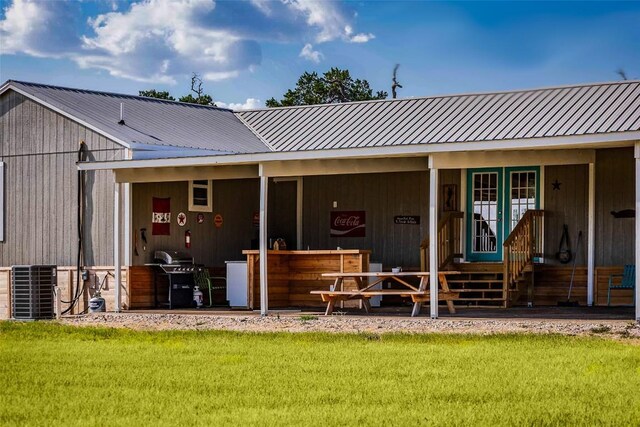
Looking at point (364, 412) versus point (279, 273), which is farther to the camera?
point (279, 273)

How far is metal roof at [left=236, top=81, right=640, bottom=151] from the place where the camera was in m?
20.2

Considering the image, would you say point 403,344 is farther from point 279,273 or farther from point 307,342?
point 279,273

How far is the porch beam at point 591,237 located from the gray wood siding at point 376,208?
324 centimetres

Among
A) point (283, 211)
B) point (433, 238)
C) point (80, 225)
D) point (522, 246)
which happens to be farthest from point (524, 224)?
point (80, 225)

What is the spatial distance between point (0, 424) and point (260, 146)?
628 inches

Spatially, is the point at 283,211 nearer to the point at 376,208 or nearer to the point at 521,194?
the point at 376,208

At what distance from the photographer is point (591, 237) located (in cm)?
2072

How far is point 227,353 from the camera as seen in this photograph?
1311cm

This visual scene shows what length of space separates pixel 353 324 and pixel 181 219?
6372mm

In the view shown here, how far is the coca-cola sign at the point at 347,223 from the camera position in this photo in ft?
76.9

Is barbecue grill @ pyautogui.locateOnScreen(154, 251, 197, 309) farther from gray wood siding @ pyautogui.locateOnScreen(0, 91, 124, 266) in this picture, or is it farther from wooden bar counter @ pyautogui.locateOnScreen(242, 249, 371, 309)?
wooden bar counter @ pyautogui.locateOnScreen(242, 249, 371, 309)

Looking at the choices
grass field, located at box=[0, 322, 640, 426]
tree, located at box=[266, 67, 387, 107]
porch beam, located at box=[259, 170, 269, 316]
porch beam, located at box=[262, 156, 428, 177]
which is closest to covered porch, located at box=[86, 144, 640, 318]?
porch beam, located at box=[262, 156, 428, 177]

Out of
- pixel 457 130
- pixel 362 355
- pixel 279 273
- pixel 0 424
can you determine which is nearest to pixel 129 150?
pixel 279 273

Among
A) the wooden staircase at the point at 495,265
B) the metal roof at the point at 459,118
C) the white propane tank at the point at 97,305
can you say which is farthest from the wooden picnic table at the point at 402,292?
the white propane tank at the point at 97,305
